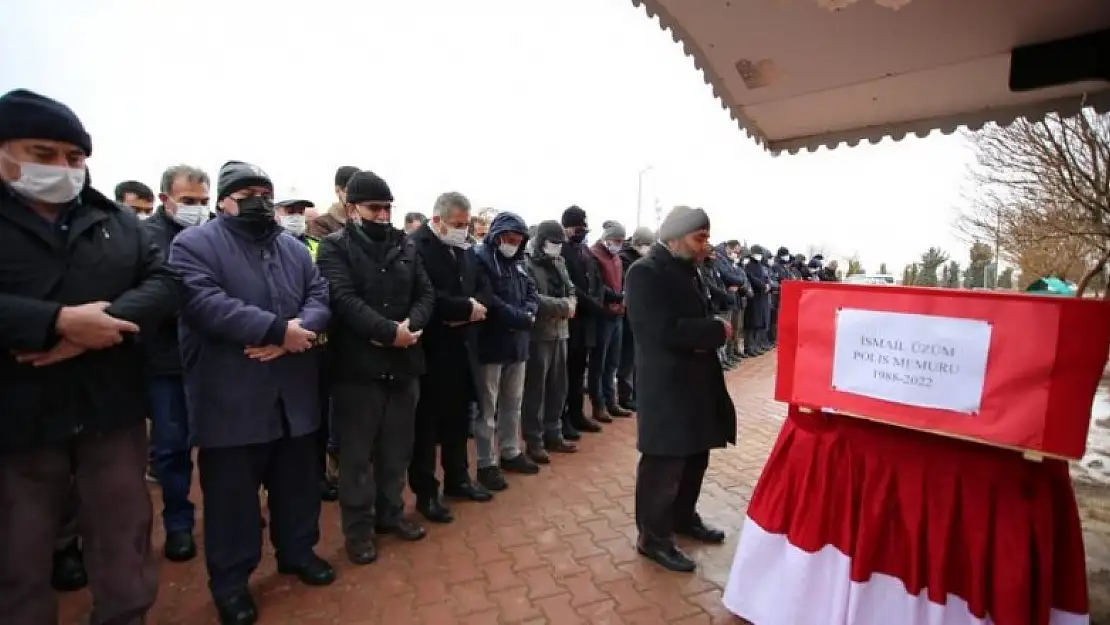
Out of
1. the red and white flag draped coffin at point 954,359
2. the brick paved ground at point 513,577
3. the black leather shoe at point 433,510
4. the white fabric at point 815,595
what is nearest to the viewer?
the red and white flag draped coffin at point 954,359

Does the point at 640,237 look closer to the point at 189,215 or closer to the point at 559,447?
the point at 559,447

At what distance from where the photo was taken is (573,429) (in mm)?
5730

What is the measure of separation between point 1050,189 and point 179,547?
16.0m

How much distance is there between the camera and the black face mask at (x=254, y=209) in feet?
8.93

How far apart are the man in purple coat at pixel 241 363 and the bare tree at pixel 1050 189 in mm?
9953

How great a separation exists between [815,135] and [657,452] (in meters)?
3.92

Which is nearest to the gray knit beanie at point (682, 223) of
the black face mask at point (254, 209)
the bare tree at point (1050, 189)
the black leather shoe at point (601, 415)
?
the black face mask at point (254, 209)

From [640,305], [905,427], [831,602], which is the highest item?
[640,305]

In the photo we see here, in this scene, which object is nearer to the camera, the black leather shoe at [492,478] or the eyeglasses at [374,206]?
the eyeglasses at [374,206]

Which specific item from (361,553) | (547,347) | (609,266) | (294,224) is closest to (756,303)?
(609,266)

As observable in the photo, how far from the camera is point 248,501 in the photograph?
8.94ft

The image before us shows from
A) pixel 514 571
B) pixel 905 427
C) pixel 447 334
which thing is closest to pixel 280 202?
pixel 447 334

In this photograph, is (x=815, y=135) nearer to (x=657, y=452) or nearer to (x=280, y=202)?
(x=657, y=452)

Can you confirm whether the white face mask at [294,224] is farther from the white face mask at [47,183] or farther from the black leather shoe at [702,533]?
the black leather shoe at [702,533]
